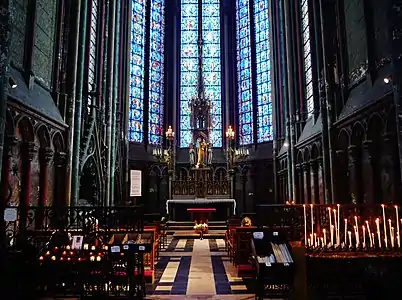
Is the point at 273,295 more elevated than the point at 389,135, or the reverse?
A: the point at 389,135

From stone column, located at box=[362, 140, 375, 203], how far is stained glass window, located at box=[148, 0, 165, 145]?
15032 mm

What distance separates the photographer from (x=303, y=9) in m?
17.1

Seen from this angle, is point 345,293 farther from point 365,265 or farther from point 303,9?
point 303,9

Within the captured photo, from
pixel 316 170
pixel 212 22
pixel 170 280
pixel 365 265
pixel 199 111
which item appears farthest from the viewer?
pixel 212 22

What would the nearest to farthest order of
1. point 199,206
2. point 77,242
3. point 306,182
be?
point 77,242
point 306,182
point 199,206

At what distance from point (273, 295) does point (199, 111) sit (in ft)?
55.2

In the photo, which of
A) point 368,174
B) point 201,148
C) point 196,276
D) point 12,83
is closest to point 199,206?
point 201,148

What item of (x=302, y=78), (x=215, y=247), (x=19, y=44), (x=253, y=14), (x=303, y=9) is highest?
(x=253, y=14)

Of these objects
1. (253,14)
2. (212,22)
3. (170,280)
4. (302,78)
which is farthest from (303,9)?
(170,280)

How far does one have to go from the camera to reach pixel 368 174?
954cm

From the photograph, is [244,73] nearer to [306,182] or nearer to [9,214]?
[306,182]

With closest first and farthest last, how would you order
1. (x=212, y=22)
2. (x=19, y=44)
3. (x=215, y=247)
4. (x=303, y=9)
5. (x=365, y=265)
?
1. (x=365, y=265)
2. (x=19, y=44)
3. (x=215, y=247)
4. (x=303, y=9)
5. (x=212, y=22)

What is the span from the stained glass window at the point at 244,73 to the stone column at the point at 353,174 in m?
12.7

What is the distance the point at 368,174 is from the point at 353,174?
793mm
